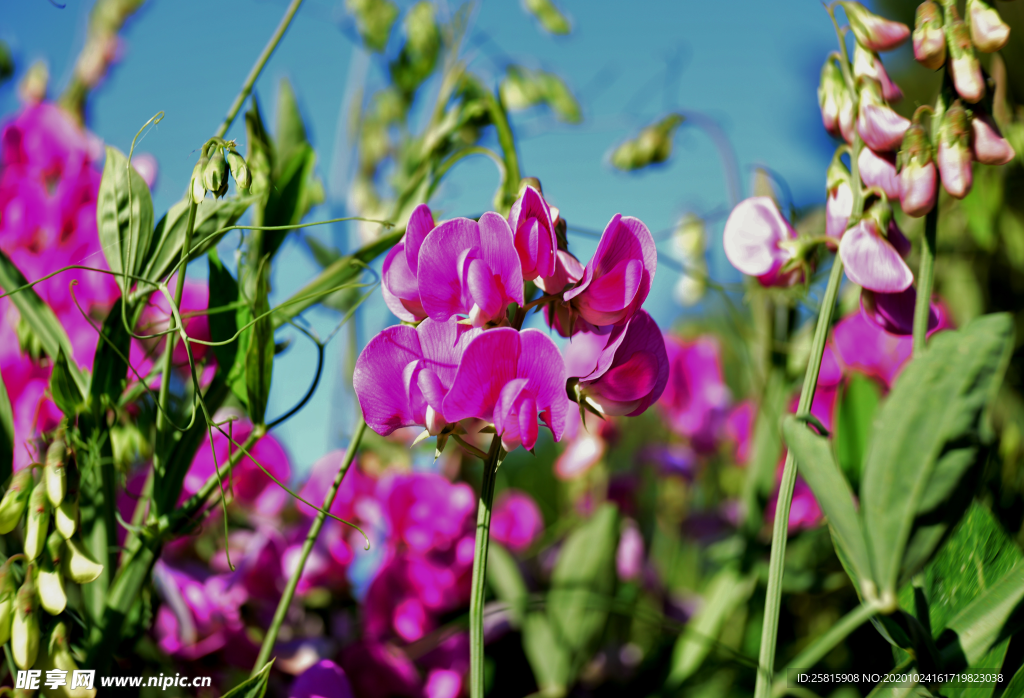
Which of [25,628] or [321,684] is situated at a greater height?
[25,628]

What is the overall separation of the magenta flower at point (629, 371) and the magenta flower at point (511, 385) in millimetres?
31

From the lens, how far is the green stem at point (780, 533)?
0.38 metres

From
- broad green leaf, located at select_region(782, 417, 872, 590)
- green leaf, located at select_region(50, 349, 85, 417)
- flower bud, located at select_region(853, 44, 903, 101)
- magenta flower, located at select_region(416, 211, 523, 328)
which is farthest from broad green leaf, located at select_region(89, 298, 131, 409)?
flower bud, located at select_region(853, 44, 903, 101)

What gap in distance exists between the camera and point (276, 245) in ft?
1.87

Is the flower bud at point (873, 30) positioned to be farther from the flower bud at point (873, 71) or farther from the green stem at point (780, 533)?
the green stem at point (780, 533)

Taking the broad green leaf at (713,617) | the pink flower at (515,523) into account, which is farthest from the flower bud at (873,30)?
the pink flower at (515,523)

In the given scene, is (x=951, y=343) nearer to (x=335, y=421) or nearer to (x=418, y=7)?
(x=335, y=421)

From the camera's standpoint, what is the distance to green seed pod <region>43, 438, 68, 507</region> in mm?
368

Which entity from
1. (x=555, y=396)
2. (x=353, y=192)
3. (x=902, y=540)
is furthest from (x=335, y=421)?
(x=902, y=540)

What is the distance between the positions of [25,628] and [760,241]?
51 cm

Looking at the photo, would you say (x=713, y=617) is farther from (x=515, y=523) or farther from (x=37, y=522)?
(x=37, y=522)

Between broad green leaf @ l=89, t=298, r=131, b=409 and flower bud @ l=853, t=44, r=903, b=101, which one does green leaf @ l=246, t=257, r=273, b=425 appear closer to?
broad green leaf @ l=89, t=298, r=131, b=409

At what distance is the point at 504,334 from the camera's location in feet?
1.14

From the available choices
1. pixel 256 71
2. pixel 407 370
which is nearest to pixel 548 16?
pixel 256 71
